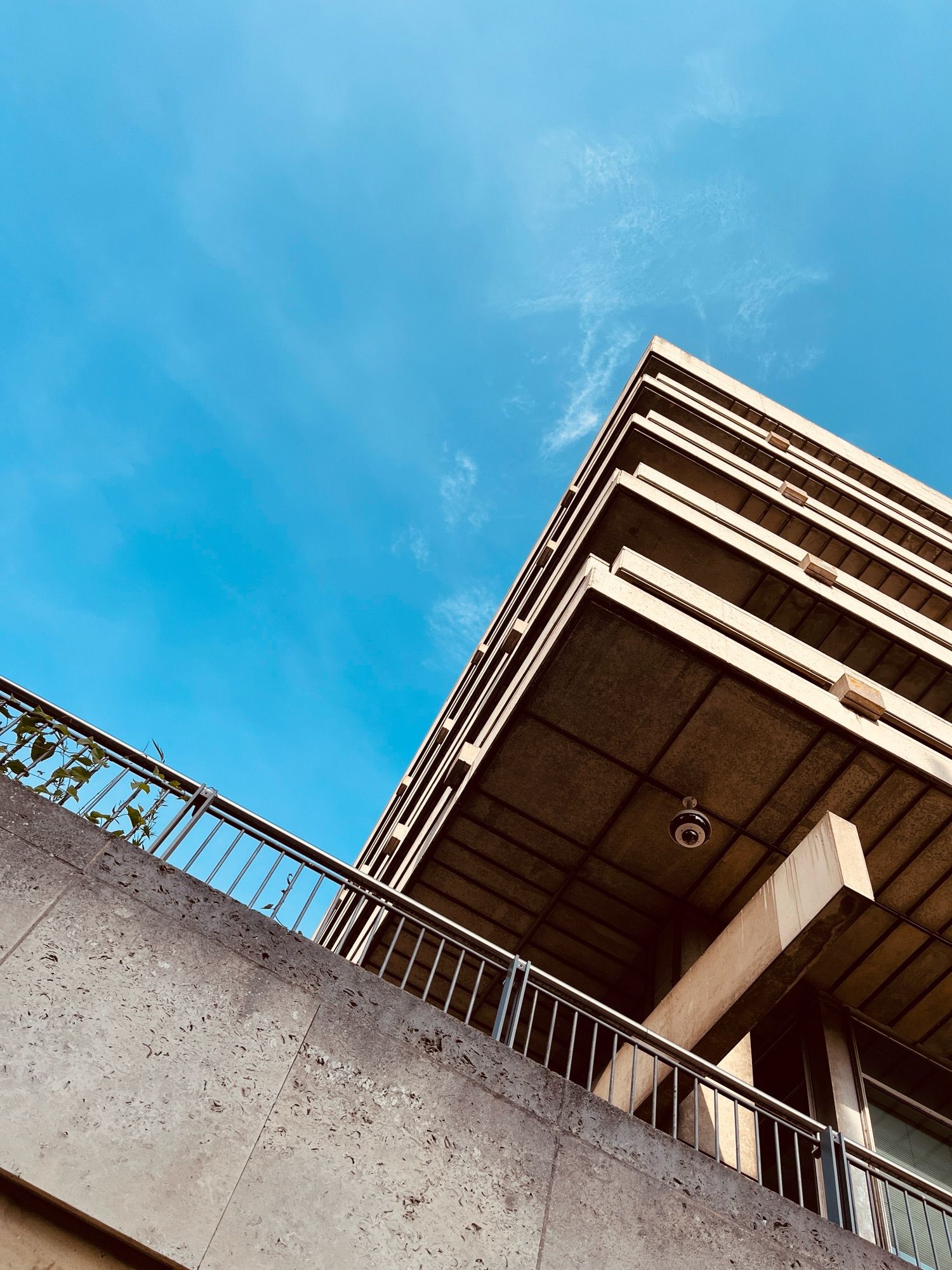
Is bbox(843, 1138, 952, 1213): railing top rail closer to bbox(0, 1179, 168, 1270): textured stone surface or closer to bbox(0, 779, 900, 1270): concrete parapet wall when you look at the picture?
bbox(0, 779, 900, 1270): concrete parapet wall

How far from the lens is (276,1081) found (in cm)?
543

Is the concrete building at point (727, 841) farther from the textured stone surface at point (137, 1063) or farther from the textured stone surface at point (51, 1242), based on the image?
the textured stone surface at point (51, 1242)

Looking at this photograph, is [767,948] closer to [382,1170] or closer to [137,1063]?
[382,1170]

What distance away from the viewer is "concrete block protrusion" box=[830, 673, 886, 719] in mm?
10391

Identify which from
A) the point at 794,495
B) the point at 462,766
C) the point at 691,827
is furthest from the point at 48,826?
the point at 794,495

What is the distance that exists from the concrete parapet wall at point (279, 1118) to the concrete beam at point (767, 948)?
2262mm

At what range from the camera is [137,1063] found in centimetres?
521

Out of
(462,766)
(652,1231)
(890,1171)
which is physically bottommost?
(652,1231)

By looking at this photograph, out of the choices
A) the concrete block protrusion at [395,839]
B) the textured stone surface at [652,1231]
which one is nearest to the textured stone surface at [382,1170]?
the textured stone surface at [652,1231]

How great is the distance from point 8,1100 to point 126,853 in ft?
5.80

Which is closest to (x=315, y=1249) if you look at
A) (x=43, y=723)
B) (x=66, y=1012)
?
(x=66, y=1012)

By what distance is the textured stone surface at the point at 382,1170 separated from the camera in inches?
192

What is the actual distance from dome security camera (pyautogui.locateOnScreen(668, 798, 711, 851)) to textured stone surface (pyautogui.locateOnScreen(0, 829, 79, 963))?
7.24 meters

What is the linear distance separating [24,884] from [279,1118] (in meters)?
2.36
